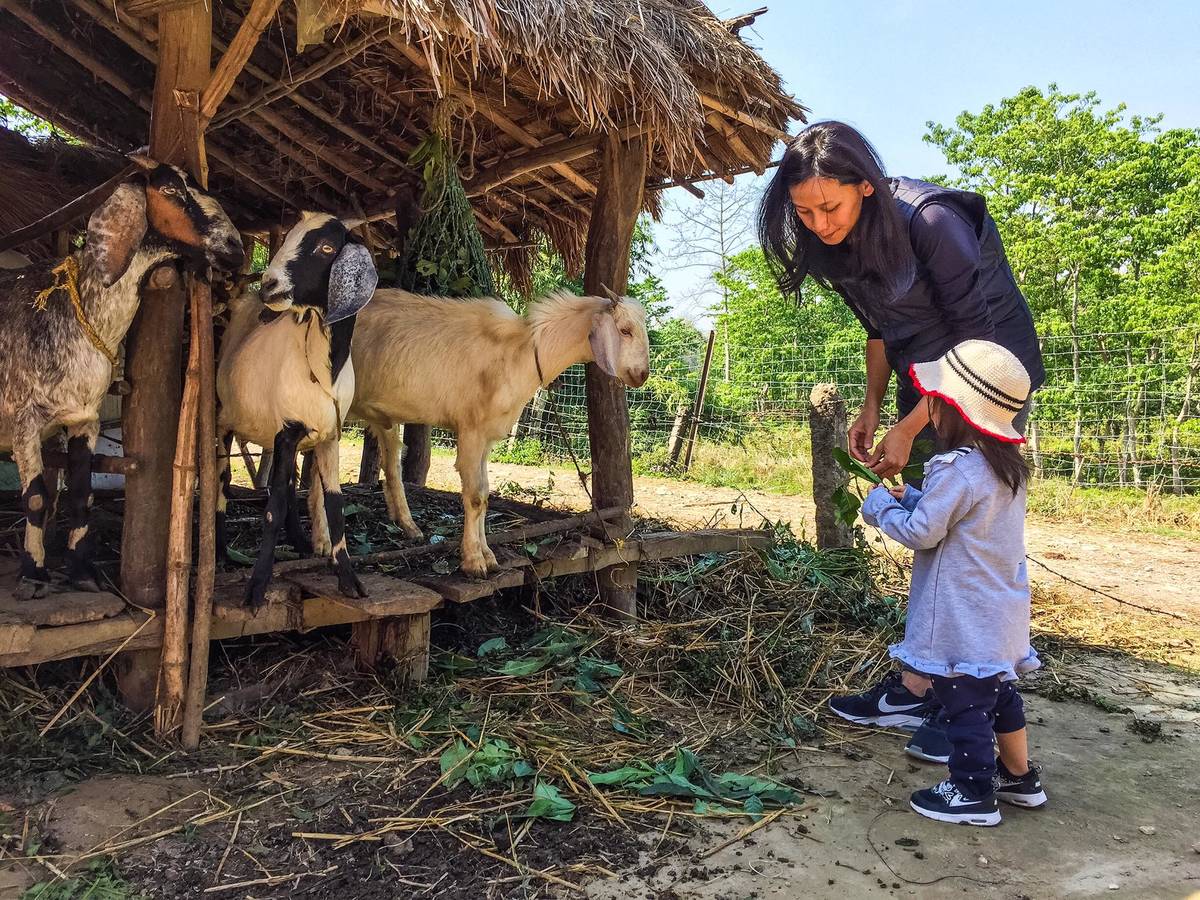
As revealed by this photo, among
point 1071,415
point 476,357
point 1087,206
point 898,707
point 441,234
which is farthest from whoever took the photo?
point 1087,206

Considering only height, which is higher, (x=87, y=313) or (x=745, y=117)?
(x=745, y=117)

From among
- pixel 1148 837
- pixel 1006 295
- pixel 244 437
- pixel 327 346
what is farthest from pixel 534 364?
pixel 1148 837

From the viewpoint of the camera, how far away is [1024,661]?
2.79 meters

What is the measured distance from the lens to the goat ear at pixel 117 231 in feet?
9.59

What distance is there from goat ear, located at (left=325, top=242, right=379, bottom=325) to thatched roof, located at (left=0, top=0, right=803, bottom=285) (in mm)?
759

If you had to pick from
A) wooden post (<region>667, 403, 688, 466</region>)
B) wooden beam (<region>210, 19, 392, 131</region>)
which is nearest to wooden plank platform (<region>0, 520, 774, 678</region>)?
wooden beam (<region>210, 19, 392, 131</region>)

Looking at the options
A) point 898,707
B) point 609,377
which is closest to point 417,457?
point 609,377

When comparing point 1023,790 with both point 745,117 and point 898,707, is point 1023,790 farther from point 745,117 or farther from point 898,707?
point 745,117

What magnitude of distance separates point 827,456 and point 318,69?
4064 millimetres

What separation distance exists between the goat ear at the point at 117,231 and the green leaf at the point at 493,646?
2.27 meters

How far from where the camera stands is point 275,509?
3.32 m

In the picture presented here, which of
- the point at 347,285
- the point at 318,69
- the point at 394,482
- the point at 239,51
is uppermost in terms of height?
the point at 318,69

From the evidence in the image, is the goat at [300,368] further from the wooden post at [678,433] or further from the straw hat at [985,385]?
the wooden post at [678,433]

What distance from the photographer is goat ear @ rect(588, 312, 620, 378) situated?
4.03m
